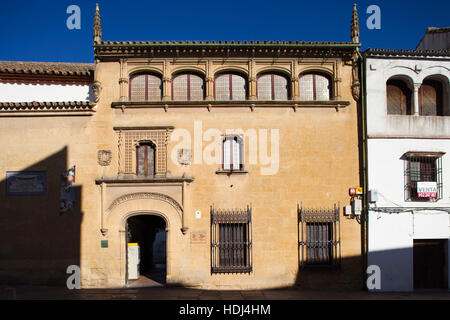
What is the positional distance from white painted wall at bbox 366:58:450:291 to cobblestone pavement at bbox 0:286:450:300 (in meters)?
Answer: 1.07

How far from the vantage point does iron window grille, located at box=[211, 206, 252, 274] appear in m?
13.0

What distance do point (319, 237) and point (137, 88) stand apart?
918cm

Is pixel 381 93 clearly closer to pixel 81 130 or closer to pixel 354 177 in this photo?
pixel 354 177

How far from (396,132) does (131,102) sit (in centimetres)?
1031

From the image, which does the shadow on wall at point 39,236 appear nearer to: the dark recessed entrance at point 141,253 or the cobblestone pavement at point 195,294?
the cobblestone pavement at point 195,294

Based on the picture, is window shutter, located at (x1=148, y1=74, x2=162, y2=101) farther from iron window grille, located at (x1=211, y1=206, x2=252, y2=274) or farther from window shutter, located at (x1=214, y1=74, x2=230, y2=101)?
iron window grille, located at (x1=211, y1=206, x2=252, y2=274)

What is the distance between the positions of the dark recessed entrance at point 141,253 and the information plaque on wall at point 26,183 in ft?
11.6

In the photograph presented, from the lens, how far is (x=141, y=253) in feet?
51.3

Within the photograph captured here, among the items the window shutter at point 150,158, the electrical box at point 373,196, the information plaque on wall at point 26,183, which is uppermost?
the window shutter at point 150,158

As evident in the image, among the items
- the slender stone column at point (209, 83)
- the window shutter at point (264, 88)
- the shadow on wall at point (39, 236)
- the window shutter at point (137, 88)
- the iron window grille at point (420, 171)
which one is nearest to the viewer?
the shadow on wall at point (39, 236)

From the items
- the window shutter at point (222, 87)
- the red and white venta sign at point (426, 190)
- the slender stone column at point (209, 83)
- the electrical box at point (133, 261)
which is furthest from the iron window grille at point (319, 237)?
the electrical box at point (133, 261)

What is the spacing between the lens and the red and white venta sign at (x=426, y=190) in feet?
43.8

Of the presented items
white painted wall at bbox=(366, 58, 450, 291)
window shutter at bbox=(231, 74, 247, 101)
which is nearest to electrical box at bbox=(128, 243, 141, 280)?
window shutter at bbox=(231, 74, 247, 101)

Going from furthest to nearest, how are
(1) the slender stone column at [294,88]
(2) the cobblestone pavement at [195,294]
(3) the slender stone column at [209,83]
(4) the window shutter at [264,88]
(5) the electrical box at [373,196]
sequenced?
1. (4) the window shutter at [264,88]
2. (1) the slender stone column at [294,88]
3. (3) the slender stone column at [209,83]
4. (5) the electrical box at [373,196]
5. (2) the cobblestone pavement at [195,294]
